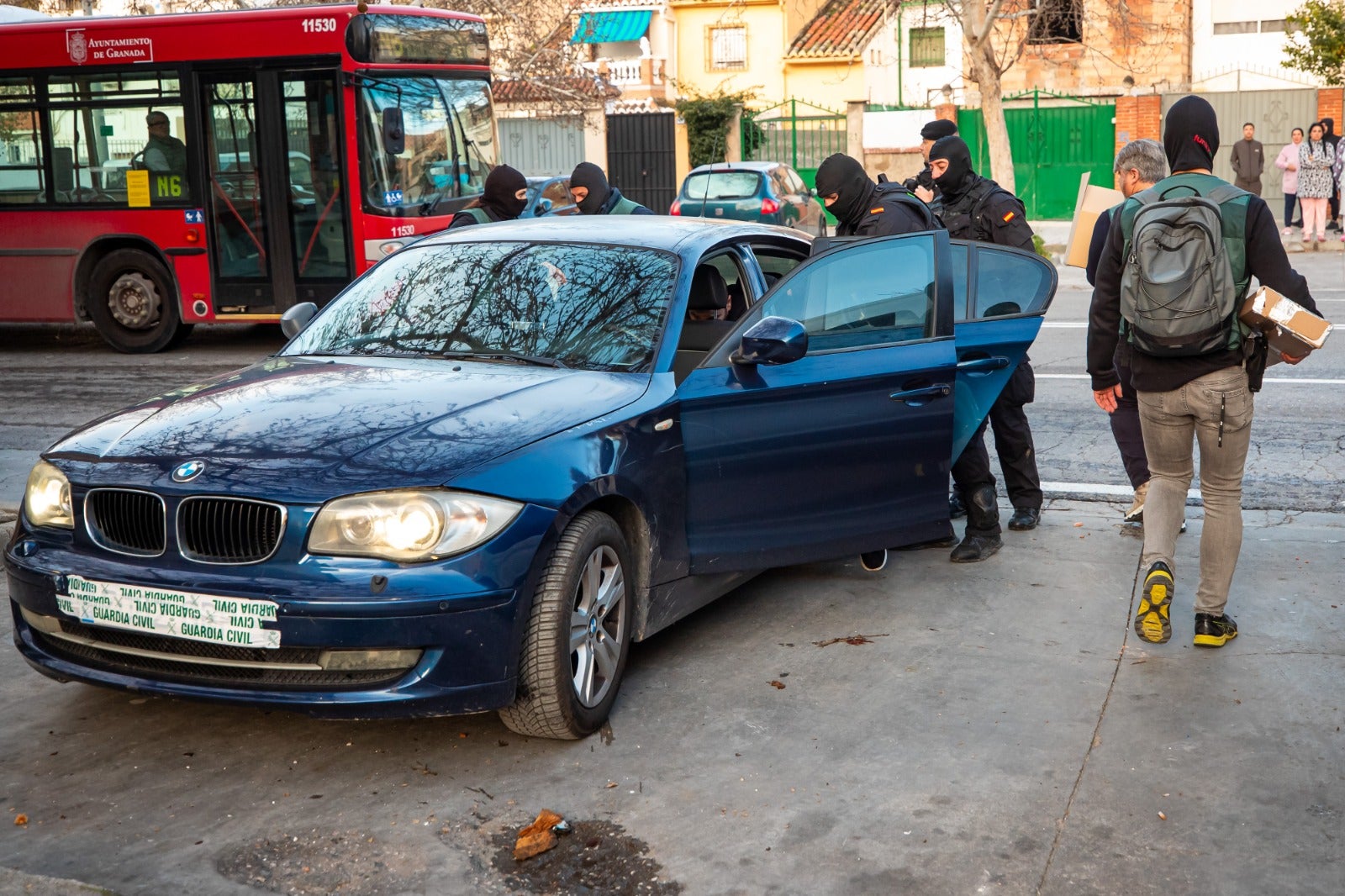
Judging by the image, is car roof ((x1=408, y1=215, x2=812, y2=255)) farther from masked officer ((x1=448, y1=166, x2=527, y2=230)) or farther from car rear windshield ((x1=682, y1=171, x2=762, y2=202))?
car rear windshield ((x1=682, y1=171, x2=762, y2=202))

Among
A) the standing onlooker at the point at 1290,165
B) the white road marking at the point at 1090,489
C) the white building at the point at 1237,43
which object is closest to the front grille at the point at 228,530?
the white road marking at the point at 1090,489

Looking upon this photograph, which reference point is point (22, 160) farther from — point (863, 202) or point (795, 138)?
point (795, 138)

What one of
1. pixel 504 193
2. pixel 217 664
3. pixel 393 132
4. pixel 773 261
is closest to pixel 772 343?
pixel 773 261

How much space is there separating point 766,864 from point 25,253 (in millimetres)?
12792

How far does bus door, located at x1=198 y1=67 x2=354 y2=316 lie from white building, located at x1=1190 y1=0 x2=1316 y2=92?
2818cm

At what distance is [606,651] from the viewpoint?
448 centimetres

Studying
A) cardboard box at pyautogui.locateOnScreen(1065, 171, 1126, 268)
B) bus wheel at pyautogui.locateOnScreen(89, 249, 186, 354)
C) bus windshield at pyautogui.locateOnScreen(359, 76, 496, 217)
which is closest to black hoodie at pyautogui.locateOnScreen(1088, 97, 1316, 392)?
cardboard box at pyautogui.locateOnScreen(1065, 171, 1126, 268)

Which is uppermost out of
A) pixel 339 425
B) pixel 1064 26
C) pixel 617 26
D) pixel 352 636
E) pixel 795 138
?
pixel 617 26

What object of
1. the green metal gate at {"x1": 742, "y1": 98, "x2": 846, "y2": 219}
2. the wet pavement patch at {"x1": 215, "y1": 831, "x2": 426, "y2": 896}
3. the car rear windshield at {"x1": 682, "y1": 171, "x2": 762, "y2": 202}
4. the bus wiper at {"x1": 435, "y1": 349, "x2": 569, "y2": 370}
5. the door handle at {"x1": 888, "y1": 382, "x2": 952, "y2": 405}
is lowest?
the wet pavement patch at {"x1": 215, "y1": 831, "x2": 426, "y2": 896}

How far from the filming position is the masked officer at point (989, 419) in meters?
6.40

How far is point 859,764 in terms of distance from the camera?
165 inches

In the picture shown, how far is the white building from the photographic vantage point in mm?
35750

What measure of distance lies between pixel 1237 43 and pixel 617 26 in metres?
15.9

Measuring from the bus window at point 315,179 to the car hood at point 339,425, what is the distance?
8876 millimetres
